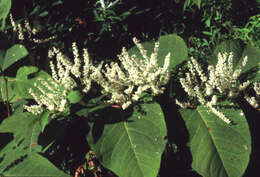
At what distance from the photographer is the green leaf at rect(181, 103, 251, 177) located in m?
1.58

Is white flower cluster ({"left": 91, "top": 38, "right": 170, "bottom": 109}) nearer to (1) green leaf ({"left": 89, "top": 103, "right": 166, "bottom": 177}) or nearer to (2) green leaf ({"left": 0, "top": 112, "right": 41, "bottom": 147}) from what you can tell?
(1) green leaf ({"left": 89, "top": 103, "right": 166, "bottom": 177})

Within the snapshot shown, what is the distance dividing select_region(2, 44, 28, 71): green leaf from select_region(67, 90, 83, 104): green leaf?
56 cm

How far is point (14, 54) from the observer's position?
1.95m

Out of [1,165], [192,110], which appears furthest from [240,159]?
[1,165]

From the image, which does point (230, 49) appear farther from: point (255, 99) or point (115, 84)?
point (115, 84)

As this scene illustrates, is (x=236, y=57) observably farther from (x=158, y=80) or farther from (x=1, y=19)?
(x=1, y=19)

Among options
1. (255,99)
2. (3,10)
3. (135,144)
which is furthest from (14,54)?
(255,99)

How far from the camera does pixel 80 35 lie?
3.30 m

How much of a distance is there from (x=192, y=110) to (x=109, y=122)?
20.3 inches

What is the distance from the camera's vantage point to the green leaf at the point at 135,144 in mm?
1548

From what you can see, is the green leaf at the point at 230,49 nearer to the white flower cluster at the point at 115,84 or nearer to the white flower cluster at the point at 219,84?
the white flower cluster at the point at 219,84

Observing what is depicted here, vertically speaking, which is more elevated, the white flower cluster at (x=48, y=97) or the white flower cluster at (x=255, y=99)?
the white flower cluster at (x=48, y=97)

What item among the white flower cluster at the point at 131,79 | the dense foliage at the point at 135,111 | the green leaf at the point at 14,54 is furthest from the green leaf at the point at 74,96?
the green leaf at the point at 14,54

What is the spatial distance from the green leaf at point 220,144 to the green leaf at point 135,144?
223mm
